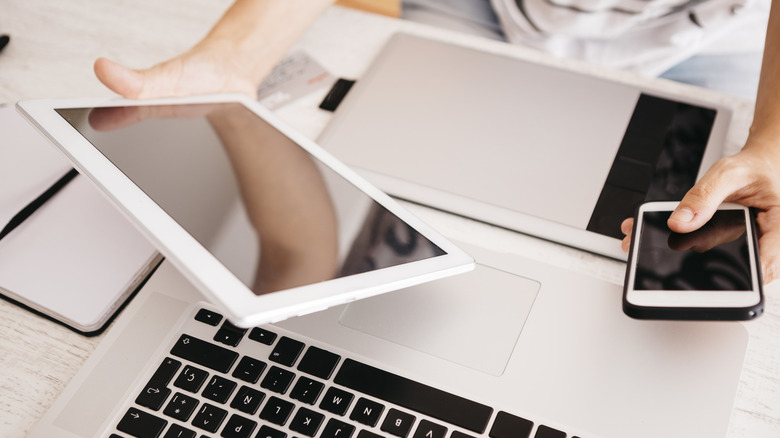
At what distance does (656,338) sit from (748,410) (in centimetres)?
8

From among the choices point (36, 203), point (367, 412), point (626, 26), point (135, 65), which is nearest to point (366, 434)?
point (367, 412)

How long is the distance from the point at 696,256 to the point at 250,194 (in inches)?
13.9

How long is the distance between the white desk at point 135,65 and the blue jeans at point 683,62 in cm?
16

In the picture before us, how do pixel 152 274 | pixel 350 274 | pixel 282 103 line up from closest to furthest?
pixel 350 274, pixel 152 274, pixel 282 103

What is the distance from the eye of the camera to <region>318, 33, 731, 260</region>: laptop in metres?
0.58

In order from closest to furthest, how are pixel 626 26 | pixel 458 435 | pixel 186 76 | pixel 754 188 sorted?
1. pixel 458 435
2. pixel 754 188
3. pixel 186 76
4. pixel 626 26

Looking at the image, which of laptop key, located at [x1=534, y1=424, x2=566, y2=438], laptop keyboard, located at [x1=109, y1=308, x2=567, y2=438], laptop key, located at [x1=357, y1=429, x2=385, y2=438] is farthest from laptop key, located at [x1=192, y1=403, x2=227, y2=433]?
laptop key, located at [x1=534, y1=424, x2=566, y2=438]

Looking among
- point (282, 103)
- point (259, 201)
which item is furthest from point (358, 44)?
point (259, 201)

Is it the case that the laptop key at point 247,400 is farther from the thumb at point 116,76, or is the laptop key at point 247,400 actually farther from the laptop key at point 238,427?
the thumb at point 116,76

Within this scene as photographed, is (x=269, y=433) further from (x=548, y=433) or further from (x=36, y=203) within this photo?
(x=36, y=203)

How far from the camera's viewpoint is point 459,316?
52 cm

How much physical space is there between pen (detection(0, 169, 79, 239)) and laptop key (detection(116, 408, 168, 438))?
0.75ft

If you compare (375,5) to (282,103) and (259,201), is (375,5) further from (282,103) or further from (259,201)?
(259,201)

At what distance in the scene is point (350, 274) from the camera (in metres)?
0.44
